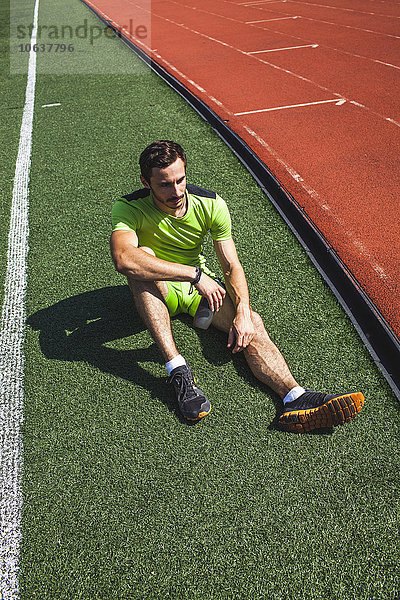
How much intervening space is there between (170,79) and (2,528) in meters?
9.49

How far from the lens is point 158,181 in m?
3.29

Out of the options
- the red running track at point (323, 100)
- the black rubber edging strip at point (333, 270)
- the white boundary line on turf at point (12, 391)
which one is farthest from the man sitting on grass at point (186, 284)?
the red running track at point (323, 100)

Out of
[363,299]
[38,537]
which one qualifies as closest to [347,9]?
[363,299]

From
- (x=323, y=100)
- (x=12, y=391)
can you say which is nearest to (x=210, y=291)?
(x=12, y=391)

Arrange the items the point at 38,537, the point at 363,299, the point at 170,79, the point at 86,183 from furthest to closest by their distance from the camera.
A: the point at 170,79
the point at 86,183
the point at 363,299
the point at 38,537

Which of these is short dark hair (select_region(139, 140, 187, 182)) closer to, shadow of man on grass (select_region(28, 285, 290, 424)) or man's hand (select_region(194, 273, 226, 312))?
man's hand (select_region(194, 273, 226, 312))

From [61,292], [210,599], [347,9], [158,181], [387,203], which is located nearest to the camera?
[210,599]

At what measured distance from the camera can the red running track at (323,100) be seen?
16.8ft

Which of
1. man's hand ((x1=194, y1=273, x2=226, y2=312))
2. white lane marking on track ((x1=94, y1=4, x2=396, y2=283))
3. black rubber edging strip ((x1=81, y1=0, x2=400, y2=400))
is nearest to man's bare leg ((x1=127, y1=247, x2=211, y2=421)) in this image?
man's hand ((x1=194, y1=273, x2=226, y2=312))

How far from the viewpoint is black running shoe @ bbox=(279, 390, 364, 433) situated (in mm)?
2912

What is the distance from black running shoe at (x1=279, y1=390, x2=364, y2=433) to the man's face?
1446 millimetres

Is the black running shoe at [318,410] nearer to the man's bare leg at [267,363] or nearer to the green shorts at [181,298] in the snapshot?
the man's bare leg at [267,363]

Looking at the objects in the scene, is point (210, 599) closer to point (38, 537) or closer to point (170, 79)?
point (38, 537)

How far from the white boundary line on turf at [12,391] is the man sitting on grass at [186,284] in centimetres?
98
